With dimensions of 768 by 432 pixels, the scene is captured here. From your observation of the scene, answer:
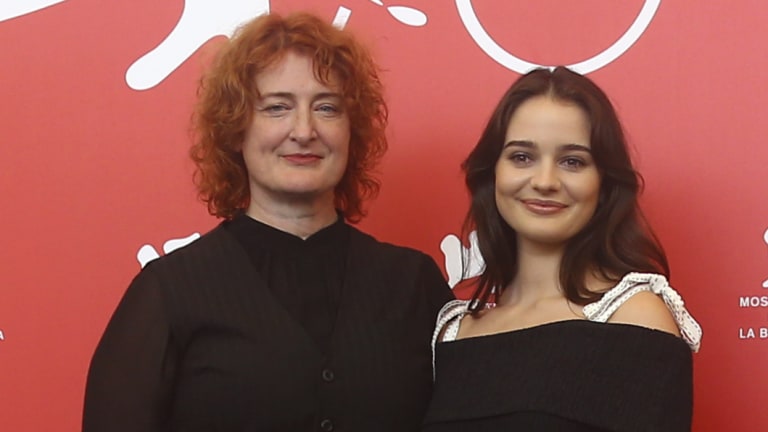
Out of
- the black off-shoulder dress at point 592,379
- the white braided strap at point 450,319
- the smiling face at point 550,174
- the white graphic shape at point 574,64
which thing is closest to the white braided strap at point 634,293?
the black off-shoulder dress at point 592,379

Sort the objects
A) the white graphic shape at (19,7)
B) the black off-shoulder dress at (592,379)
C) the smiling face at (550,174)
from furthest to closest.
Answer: the white graphic shape at (19,7), the smiling face at (550,174), the black off-shoulder dress at (592,379)

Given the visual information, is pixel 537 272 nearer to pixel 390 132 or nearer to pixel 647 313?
pixel 647 313

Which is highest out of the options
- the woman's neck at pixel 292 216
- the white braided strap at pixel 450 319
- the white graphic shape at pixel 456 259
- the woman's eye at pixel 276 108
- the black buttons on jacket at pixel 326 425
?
the woman's eye at pixel 276 108

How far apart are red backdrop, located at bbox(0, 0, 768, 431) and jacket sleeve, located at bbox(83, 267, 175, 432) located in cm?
48

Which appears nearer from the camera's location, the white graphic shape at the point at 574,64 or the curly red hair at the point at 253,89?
the curly red hair at the point at 253,89

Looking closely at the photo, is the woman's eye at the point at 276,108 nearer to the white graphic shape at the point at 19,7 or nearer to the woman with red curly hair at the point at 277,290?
the woman with red curly hair at the point at 277,290

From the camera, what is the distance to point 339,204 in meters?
1.47

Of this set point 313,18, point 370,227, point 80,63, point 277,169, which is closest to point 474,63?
point 370,227

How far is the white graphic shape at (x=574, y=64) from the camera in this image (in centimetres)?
170

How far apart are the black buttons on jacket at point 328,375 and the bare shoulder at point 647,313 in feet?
1.16

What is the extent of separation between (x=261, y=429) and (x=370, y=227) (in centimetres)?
61

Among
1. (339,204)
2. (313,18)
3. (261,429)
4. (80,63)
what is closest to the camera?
(261,429)

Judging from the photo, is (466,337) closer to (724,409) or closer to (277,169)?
(277,169)

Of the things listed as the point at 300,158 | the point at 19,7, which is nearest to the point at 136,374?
the point at 300,158
